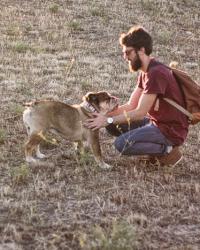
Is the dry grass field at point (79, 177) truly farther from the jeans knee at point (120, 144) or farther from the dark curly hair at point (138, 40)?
the dark curly hair at point (138, 40)

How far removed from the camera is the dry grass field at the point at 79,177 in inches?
213

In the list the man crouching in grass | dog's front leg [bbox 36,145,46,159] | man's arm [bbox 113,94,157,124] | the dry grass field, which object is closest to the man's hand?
the man crouching in grass

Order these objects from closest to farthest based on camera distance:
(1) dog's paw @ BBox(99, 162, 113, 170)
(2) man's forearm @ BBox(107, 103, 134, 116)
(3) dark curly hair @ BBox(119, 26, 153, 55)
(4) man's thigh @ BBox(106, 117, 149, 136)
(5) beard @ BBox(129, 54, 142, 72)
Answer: (3) dark curly hair @ BBox(119, 26, 153, 55) → (5) beard @ BBox(129, 54, 142, 72) → (1) dog's paw @ BBox(99, 162, 113, 170) → (2) man's forearm @ BBox(107, 103, 134, 116) → (4) man's thigh @ BBox(106, 117, 149, 136)

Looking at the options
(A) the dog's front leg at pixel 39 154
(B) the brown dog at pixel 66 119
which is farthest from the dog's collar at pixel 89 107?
(A) the dog's front leg at pixel 39 154

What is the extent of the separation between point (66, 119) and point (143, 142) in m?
0.95

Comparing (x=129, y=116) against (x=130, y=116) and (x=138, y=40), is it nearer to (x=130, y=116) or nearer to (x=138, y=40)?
(x=130, y=116)

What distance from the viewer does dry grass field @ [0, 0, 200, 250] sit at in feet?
17.7

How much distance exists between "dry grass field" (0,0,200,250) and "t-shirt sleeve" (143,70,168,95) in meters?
0.91

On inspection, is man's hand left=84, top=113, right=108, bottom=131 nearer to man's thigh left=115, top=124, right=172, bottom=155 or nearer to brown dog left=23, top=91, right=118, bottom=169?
brown dog left=23, top=91, right=118, bottom=169

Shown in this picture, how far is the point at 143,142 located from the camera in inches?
290

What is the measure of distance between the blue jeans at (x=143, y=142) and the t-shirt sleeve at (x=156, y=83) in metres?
0.52

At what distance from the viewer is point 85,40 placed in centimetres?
1512

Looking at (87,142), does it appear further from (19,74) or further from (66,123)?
(19,74)

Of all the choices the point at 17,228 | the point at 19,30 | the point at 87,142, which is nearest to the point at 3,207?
the point at 17,228
